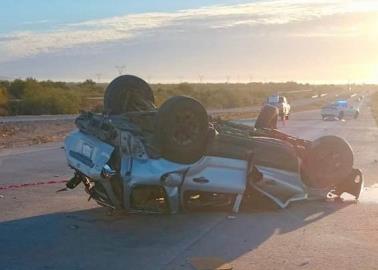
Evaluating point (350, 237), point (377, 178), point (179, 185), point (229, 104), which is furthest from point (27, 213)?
point (229, 104)

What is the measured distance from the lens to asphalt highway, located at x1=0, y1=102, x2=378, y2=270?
6637 mm

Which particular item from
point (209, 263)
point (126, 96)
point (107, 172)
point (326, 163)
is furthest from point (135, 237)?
point (326, 163)

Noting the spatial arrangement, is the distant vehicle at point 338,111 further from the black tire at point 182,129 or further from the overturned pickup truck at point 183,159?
the black tire at point 182,129

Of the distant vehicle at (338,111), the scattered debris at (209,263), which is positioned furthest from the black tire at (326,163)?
the distant vehicle at (338,111)

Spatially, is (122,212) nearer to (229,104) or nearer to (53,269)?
(53,269)

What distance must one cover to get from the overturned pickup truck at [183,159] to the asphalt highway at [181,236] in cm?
31

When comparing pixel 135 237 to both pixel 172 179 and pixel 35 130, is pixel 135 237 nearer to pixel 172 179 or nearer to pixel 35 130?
pixel 172 179

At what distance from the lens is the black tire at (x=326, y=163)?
9.85 m

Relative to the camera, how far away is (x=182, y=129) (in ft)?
27.6

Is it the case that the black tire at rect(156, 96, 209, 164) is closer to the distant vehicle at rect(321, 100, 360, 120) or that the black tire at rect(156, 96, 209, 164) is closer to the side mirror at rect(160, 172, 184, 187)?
the side mirror at rect(160, 172, 184, 187)

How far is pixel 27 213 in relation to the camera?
9.24 meters

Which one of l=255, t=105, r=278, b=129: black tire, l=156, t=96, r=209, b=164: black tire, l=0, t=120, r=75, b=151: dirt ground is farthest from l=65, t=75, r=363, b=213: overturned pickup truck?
l=0, t=120, r=75, b=151: dirt ground

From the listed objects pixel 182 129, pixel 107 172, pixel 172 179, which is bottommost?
pixel 172 179

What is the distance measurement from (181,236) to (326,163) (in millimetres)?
3123
